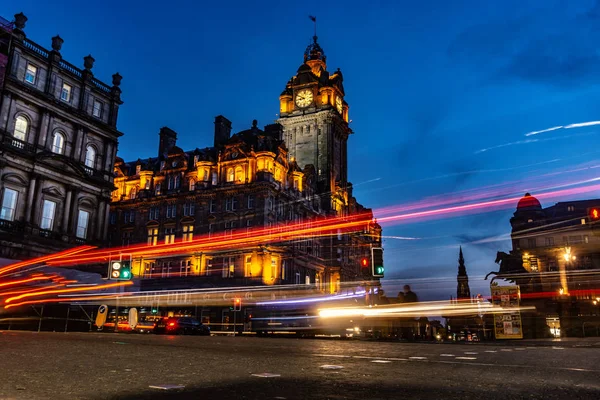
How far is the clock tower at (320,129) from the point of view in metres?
74.6

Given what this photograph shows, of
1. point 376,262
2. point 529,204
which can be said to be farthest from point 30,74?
point 529,204

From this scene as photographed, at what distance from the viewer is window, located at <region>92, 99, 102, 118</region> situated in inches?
1780

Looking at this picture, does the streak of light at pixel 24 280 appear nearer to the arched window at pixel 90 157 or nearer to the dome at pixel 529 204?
the arched window at pixel 90 157

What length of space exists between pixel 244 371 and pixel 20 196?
36.9 m

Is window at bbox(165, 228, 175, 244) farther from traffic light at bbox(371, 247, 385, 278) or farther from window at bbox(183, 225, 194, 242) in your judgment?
traffic light at bbox(371, 247, 385, 278)

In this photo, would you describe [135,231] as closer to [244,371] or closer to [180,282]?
[180,282]

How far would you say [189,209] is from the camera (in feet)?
194

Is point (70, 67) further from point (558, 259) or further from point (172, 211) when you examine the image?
point (558, 259)

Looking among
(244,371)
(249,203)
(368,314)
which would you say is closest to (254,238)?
(249,203)

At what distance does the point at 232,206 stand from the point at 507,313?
114 ft

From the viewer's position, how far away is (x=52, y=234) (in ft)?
129

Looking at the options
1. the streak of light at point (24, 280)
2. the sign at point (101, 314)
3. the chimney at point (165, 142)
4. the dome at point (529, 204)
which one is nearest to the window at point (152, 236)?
the chimney at point (165, 142)

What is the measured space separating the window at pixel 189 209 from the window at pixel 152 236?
15.2 ft

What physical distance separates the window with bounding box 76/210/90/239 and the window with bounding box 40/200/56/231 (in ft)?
7.99
